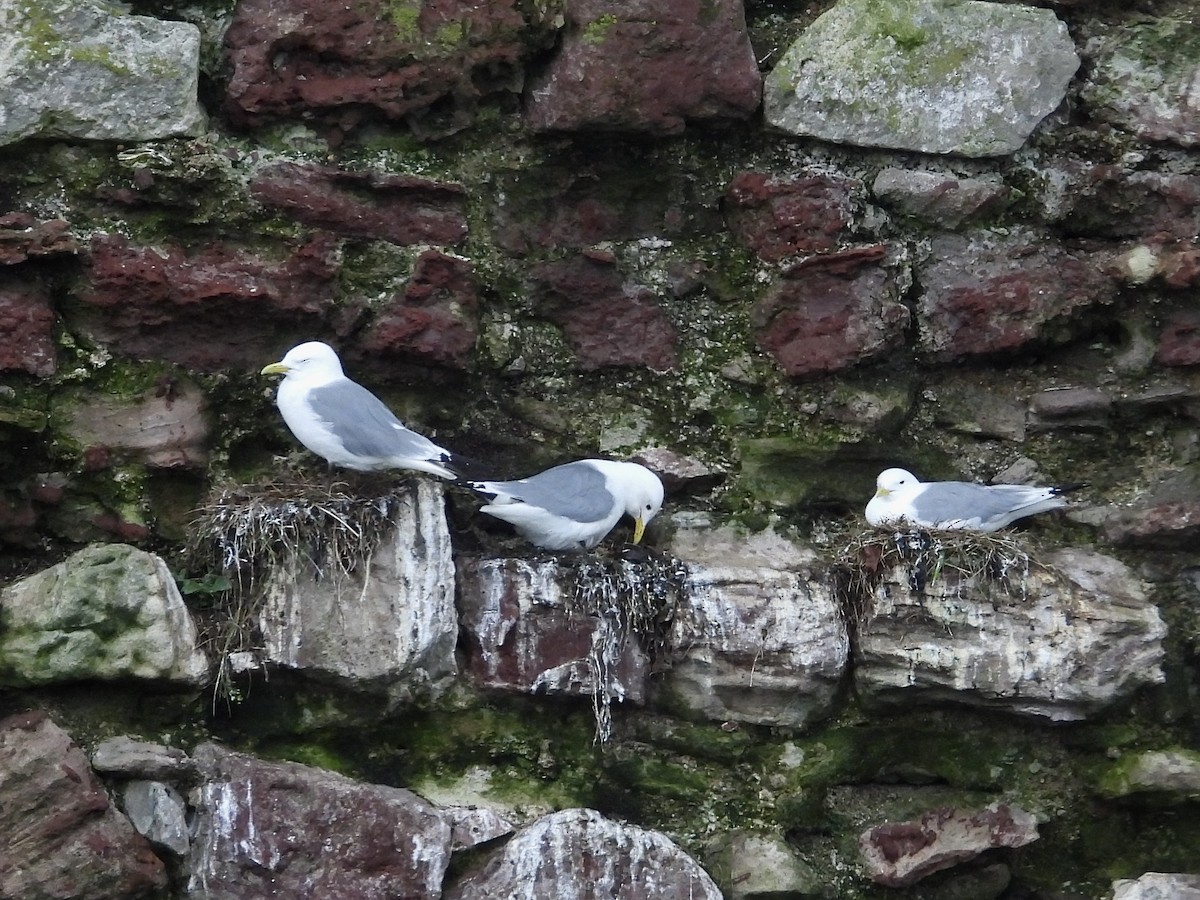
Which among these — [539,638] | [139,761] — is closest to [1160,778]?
[539,638]

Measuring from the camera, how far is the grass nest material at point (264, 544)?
423cm

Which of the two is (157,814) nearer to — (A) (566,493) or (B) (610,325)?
(A) (566,493)

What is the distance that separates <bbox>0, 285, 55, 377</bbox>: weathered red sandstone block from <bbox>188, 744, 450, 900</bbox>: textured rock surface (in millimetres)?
1102

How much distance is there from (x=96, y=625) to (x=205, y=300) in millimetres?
946

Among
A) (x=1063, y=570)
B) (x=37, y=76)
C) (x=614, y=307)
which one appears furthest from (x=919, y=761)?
(x=37, y=76)

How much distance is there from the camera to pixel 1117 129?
4.95 meters

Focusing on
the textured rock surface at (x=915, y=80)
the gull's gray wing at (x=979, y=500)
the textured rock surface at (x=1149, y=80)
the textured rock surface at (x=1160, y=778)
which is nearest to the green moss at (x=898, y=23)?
the textured rock surface at (x=915, y=80)

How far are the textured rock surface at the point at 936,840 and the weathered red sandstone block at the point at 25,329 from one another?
2493 mm

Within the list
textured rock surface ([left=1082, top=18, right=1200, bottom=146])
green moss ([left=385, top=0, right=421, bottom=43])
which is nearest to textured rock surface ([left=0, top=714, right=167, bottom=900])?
green moss ([left=385, top=0, right=421, bottom=43])

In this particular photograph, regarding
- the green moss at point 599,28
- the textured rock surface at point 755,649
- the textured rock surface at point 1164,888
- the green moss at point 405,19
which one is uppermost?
the green moss at point 405,19

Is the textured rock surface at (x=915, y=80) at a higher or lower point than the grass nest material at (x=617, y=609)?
higher

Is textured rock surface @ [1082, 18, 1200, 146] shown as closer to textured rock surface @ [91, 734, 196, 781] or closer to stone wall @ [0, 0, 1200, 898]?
stone wall @ [0, 0, 1200, 898]

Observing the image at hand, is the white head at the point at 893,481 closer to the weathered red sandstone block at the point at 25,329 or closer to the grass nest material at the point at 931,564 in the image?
the grass nest material at the point at 931,564

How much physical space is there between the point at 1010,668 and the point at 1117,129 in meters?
1.68
